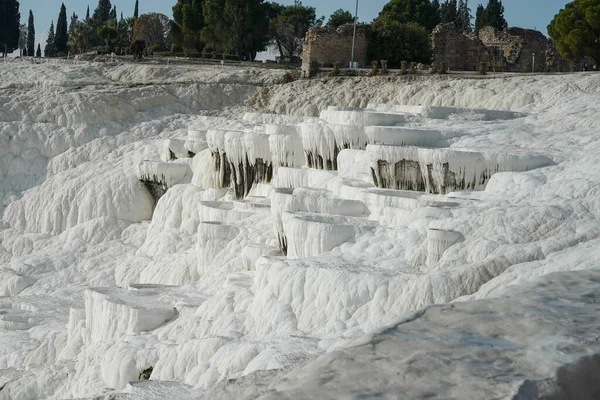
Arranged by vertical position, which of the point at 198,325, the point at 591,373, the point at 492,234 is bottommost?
the point at 198,325

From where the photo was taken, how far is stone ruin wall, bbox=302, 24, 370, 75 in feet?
92.6

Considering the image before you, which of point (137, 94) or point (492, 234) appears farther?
point (137, 94)

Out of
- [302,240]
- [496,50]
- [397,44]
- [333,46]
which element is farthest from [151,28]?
[302,240]

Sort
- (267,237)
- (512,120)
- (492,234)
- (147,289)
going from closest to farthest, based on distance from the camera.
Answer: (492,234), (147,289), (267,237), (512,120)

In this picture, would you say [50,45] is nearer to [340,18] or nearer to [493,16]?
[340,18]

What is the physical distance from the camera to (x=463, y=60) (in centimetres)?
2958

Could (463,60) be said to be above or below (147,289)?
above

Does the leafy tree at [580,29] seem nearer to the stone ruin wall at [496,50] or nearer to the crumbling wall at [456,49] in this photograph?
the stone ruin wall at [496,50]

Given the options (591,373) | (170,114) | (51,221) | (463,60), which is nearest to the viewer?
(591,373)

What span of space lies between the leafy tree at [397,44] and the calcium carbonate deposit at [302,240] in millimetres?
4595

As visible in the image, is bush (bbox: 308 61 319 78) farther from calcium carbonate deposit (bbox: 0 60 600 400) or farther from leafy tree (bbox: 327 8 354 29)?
leafy tree (bbox: 327 8 354 29)

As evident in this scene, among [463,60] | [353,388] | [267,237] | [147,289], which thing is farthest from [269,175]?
[353,388]

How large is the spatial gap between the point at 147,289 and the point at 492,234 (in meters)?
4.86

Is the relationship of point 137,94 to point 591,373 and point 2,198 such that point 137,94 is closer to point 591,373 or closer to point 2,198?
point 2,198
